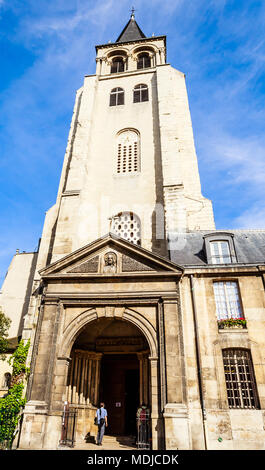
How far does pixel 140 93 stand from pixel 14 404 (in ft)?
69.3

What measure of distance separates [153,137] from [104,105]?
18.0 ft

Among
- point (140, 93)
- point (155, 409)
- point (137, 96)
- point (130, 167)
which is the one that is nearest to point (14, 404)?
point (155, 409)

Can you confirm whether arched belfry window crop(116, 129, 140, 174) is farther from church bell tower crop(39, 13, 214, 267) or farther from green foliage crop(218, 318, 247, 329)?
green foliage crop(218, 318, 247, 329)

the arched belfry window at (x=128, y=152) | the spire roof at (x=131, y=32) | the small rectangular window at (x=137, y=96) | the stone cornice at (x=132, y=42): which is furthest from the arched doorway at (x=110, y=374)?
the spire roof at (x=131, y=32)

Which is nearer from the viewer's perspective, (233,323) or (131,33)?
(233,323)

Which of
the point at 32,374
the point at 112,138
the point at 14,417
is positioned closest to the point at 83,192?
the point at 112,138

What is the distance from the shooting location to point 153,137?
20047 mm

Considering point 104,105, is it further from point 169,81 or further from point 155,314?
point 155,314

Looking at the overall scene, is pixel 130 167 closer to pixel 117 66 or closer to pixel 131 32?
pixel 117 66

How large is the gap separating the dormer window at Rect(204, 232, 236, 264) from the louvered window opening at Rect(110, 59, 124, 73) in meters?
19.7

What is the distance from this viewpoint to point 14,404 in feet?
34.9

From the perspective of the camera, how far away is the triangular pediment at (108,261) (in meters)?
11.7

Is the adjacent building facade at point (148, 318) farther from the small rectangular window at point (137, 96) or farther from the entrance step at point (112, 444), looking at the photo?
the small rectangular window at point (137, 96)
